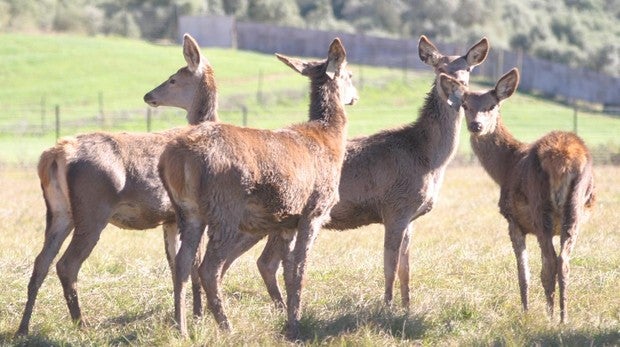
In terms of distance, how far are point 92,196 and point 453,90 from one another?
381cm

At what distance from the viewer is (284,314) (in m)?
9.66

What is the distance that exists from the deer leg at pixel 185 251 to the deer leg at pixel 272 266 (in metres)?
1.79

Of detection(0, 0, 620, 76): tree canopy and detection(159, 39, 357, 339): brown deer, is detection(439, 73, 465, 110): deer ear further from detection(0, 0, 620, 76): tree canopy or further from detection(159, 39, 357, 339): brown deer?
detection(0, 0, 620, 76): tree canopy

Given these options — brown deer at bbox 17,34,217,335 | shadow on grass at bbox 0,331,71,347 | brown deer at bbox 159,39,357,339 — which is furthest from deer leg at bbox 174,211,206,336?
shadow on grass at bbox 0,331,71,347

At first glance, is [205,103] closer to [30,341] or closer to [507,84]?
[507,84]

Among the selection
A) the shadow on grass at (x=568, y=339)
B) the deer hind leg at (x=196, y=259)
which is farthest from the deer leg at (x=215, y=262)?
the shadow on grass at (x=568, y=339)

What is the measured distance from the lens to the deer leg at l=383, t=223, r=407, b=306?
1042cm

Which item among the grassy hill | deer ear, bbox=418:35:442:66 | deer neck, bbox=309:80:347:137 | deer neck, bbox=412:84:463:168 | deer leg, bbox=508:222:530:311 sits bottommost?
the grassy hill

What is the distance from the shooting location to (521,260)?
1023 cm

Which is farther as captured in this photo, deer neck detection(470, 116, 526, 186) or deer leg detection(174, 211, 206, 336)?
deer neck detection(470, 116, 526, 186)

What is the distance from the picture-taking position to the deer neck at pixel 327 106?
9.91 meters

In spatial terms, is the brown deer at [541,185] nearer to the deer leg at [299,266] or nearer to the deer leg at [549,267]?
the deer leg at [549,267]

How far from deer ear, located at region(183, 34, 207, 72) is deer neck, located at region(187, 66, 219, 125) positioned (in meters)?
0.15

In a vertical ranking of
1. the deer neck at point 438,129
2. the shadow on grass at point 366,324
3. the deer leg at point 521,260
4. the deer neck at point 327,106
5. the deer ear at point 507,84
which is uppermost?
the deer ear at point 507,84
